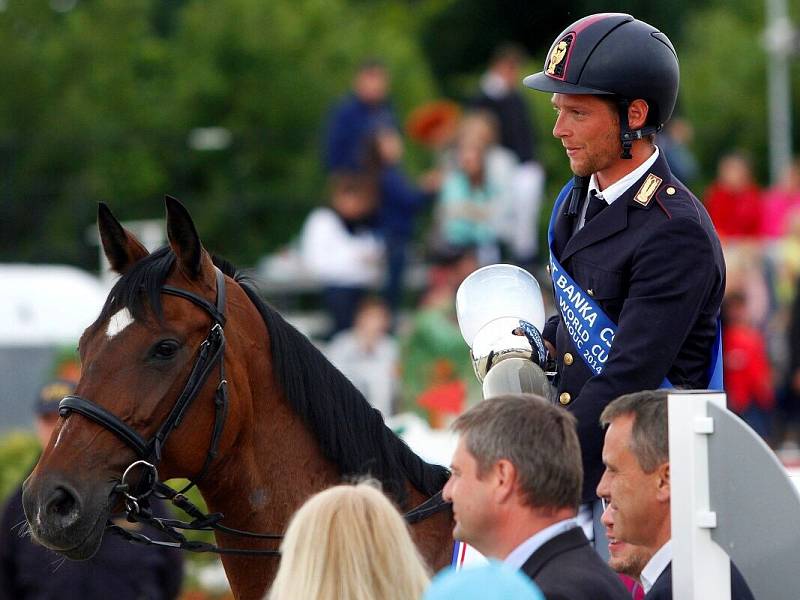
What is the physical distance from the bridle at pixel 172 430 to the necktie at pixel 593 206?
105 cm

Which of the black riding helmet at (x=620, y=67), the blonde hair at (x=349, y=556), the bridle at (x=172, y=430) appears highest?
the black riding helmet at (x=620, y=67)

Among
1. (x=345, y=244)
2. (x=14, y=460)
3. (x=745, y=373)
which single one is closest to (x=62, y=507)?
(x=14, y=460)

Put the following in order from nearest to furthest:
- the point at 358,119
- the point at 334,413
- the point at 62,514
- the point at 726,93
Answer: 1. the point at 62,514
2. the point at 334,413
3. the point at 358,119
4. the point at 726,93

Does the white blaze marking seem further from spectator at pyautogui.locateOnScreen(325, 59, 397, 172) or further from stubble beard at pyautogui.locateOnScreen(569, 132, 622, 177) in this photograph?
spectator at pyautogui.locateOnScreen(325, 59, 397, 172)

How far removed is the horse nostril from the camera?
179 inches

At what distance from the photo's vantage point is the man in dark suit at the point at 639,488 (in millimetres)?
4086

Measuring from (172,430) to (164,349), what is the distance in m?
0.25

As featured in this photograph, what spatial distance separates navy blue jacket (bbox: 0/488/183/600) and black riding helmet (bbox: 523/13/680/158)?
3.46m

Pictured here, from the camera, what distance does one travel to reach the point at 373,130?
1370 cm

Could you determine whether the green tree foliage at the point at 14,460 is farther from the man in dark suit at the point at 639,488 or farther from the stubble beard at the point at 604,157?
the man in dark suit at the point at 639,488

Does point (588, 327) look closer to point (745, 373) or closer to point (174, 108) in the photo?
point (745, 373)

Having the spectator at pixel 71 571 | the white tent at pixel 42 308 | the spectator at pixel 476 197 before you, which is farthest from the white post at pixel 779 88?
the spectator at pixel 71 571

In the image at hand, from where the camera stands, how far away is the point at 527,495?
11.7ft

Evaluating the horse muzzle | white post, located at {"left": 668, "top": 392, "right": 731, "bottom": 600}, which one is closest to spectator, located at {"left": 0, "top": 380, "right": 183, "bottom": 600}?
the horse muzzle
